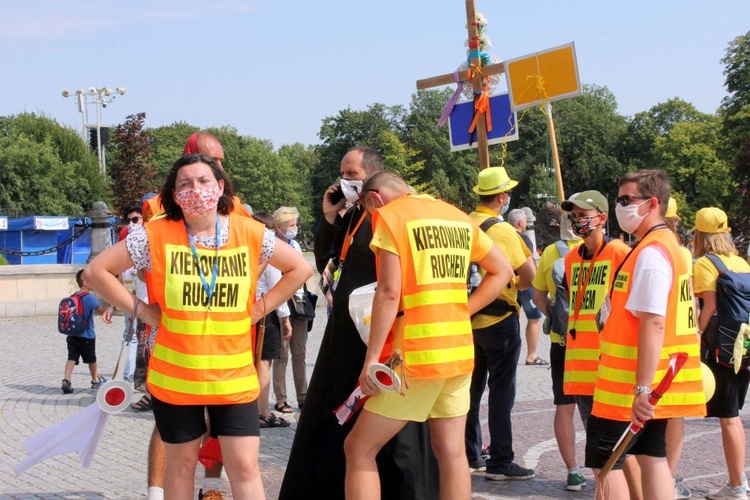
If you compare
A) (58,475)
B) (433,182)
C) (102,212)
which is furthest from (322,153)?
(58,475)

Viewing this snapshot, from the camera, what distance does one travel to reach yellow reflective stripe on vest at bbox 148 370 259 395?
12.9 ft

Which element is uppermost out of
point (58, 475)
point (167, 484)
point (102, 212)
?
point (102, 212)

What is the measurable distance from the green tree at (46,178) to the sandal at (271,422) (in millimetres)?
45802

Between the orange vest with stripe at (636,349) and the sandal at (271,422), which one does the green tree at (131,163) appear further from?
the orange vest with stripe at (636,349)

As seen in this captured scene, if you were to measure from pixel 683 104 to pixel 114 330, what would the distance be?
2590 inches

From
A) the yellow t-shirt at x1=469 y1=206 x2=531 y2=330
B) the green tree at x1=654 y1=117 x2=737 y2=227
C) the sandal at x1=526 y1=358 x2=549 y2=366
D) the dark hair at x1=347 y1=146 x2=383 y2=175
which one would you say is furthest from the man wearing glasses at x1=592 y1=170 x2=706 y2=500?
the green tree at x1=654 y1=117 x2=737 y2=227

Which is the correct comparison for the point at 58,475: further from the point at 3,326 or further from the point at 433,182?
the point at 433,182

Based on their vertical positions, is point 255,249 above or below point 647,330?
above

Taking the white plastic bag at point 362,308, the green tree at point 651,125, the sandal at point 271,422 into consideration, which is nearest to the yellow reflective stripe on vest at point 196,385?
the white plastic bag at point 362,308

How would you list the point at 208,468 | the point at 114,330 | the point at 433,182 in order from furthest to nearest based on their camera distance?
1. the point at 433,182
2. the point at 114,330
3. the point at 208,468

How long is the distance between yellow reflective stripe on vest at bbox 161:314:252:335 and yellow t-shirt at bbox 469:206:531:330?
7.73 ft

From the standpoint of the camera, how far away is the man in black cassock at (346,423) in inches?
193

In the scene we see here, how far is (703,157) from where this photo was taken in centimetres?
6688

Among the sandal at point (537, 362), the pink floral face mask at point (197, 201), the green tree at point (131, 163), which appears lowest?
the sandal at point (537, 362)
